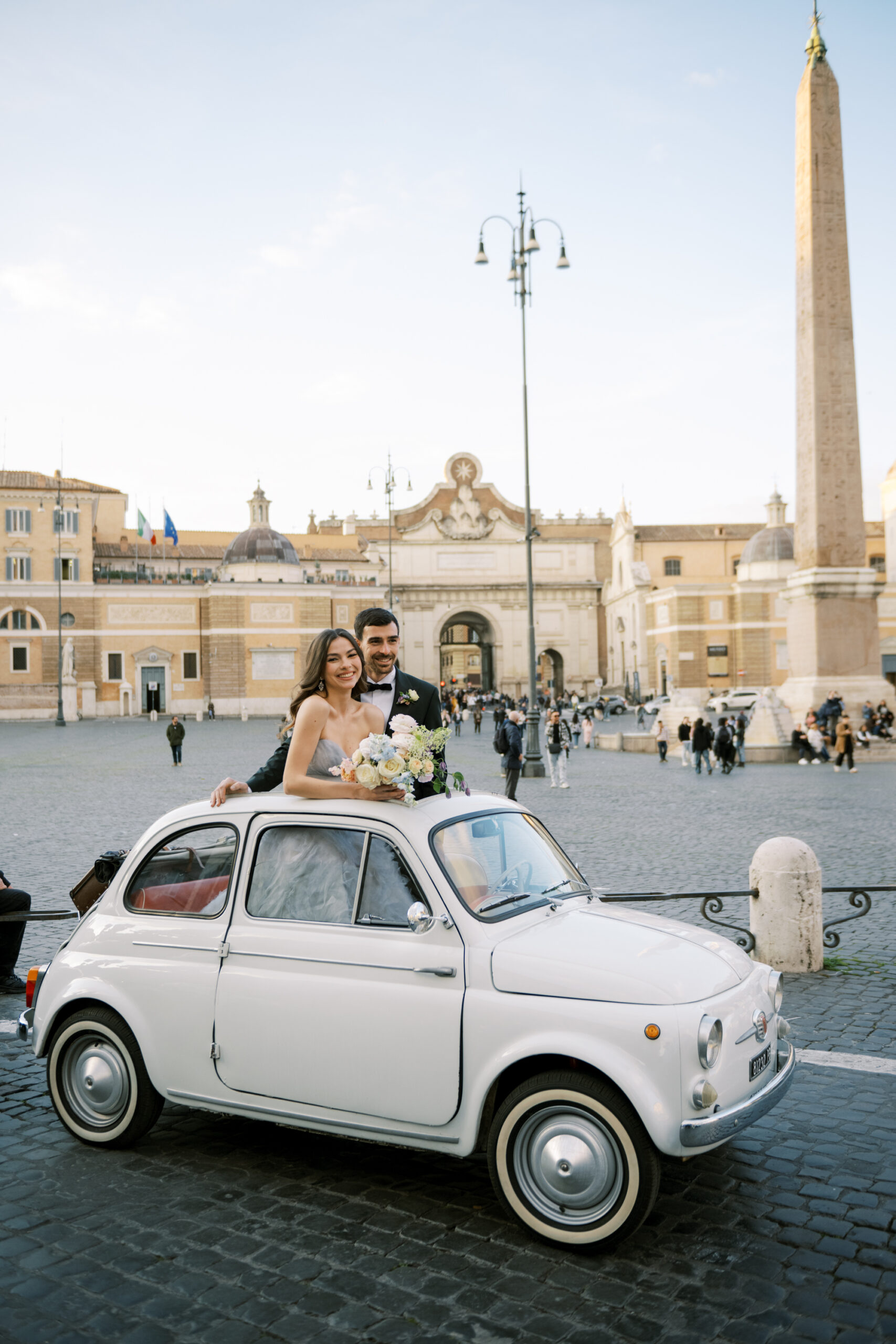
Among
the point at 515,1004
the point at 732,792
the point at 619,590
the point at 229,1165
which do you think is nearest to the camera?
the point at 515,1004

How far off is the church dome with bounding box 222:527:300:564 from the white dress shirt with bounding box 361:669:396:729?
180ft

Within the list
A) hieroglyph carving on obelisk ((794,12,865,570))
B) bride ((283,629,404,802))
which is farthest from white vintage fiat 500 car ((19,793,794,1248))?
hieroglyph carving on obelisk ((794,12,865,570))

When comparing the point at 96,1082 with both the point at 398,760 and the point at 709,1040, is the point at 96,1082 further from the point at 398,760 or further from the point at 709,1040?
the point at 709,1040

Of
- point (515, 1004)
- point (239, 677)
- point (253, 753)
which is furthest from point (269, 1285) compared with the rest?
point (239, 677)

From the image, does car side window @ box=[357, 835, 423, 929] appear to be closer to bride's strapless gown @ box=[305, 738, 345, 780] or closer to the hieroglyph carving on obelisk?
bride's strapless gown @ box=[305, 738, 345, 780]

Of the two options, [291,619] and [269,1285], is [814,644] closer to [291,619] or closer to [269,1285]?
[269,1285]

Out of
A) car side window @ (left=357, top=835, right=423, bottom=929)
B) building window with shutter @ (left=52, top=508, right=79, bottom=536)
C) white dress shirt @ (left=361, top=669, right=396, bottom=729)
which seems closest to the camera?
car side window @ (left=357, top=835, right=423, bottom=929)

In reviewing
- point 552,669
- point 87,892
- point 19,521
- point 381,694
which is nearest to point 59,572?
point 19,521

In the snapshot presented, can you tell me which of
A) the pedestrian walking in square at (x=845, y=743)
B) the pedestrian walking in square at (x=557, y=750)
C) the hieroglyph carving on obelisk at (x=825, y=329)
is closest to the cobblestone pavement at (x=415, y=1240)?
the pedestrian walking in square at (x=557, y=750)

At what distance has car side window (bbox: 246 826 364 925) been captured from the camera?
3.90m

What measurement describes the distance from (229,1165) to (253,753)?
24.0m

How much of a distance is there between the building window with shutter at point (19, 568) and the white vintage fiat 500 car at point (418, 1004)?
56.0 metres

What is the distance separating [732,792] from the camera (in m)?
17.5

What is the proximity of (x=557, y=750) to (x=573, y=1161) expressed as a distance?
16332mm
